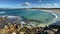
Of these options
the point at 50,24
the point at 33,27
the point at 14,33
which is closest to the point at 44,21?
the point at 50,24

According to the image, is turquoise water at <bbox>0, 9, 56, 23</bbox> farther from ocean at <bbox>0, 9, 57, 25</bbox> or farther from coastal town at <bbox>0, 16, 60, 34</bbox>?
coastal town at <bbox>0, 16, 60, 34</bbox>

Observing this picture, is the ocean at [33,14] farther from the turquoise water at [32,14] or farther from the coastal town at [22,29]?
the coastal town at [22,29]

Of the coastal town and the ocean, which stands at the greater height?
the ocean

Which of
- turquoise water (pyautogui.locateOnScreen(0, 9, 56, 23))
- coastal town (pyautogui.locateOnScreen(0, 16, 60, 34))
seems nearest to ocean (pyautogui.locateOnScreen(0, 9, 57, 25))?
turquoise water (pyautogui.locateOnScreen(0, 9, 56, 23))

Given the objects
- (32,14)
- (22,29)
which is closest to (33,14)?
(32,14)

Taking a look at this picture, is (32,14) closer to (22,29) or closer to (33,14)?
(33,14)

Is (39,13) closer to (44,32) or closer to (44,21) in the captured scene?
(44,21)

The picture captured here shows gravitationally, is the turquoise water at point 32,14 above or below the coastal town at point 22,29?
above

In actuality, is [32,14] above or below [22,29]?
above

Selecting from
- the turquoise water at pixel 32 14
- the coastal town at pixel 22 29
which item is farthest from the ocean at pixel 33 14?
the coastal town at pixel 22 29
